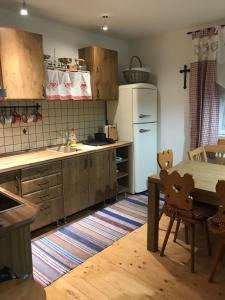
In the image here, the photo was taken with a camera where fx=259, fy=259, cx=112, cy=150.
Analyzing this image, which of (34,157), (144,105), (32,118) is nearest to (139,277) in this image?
(34,157)

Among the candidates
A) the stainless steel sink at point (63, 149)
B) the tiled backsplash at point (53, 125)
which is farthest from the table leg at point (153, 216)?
the tiled backsplash at point (53, 125)

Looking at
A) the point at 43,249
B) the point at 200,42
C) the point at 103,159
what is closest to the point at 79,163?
the point at 103,159

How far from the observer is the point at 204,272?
2158 mm

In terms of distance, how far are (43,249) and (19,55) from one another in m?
1.92

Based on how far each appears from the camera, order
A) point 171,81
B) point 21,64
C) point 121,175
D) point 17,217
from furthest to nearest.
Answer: point 171,81 → point 121,175 → point 21,64 → point 17,217

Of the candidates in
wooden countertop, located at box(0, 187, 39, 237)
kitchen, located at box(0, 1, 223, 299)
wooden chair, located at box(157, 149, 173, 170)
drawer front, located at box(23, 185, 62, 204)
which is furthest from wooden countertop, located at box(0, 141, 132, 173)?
wooden countertop, located at box(0, 187, 39, 237)

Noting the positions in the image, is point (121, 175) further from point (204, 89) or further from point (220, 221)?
point (220, 221)

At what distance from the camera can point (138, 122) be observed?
12.0ft

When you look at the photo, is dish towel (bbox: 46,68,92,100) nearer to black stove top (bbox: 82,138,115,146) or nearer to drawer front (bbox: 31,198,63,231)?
black stove top (bbox: 82,138,115,146)

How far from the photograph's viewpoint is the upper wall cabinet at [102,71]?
3.39 m

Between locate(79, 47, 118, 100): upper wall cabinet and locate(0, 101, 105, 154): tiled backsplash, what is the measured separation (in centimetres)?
35

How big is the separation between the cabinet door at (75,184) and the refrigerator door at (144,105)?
1045mm

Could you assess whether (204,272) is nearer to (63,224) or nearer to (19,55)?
(63,224)

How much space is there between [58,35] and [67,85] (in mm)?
707
